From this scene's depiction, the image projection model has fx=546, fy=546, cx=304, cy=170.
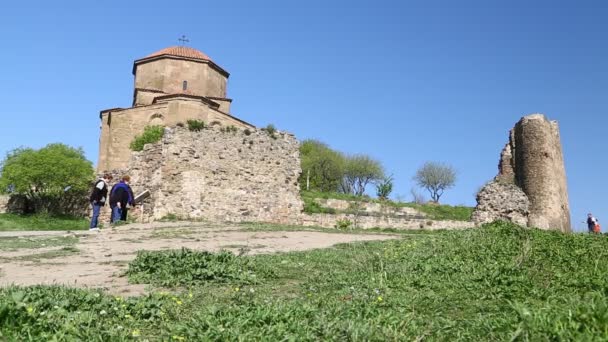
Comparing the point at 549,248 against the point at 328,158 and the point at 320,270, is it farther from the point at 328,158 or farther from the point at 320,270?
the point at 328,158

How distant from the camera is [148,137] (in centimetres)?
3122

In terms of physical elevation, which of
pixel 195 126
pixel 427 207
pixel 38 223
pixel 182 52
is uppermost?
pixel 182 52

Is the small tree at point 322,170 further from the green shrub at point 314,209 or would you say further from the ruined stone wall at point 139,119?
the green shrub at point 314,209

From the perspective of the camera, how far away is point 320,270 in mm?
6105

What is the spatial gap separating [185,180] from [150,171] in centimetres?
118

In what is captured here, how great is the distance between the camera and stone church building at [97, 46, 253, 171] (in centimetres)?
3453

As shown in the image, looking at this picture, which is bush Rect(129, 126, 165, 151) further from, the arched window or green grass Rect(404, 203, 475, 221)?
green grass Rect(404, 203, 475, 221)

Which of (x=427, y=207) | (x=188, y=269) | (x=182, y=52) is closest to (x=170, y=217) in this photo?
(x=188, y=269)

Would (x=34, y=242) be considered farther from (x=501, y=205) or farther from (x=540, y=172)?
(x=540, y=172)

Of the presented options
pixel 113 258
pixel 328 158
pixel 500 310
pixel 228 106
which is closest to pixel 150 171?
pixel 113 258

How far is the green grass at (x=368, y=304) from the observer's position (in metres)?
3.33

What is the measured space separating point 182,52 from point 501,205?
27.1 m

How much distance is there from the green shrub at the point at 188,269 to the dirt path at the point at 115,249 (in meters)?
0.21

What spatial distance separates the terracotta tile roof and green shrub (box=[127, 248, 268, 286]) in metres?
34.7
